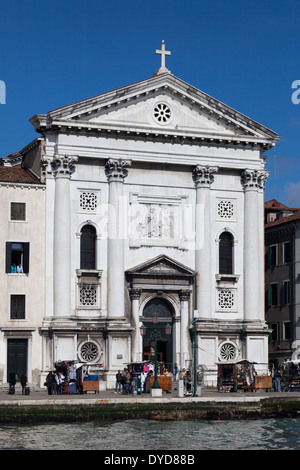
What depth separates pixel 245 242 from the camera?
64.4 metres

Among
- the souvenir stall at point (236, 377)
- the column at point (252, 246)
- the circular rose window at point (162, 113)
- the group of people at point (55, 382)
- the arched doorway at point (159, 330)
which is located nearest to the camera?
the group of people at point (55, 382)

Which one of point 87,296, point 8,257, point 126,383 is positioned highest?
A: point 8,257

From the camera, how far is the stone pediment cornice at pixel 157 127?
6106cm

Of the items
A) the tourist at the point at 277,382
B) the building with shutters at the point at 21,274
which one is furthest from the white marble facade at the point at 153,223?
the tourist at the point at 277,382

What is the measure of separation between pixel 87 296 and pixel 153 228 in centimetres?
515

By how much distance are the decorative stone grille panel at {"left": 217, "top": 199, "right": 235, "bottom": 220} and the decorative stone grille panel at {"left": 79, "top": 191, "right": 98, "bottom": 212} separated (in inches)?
278

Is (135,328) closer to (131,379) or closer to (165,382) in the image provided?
(131,379)

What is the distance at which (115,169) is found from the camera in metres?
62.1

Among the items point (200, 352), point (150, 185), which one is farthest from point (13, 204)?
point (200, 352)

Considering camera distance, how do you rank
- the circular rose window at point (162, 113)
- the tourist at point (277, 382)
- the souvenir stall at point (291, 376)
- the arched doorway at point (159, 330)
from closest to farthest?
the souvenir stall at point (291, 376) → the tourist at point (277, 382) → the arched doorway at point (159, 330) → the circular rose window at point (162, 113)

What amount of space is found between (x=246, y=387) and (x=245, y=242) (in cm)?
1044

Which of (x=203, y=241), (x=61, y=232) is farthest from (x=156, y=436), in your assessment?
(x=203, y=241)

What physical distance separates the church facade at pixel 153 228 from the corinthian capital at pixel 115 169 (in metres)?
0.06

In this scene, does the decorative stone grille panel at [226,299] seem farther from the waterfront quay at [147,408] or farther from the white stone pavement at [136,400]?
the waterfront quay at [147,408]
